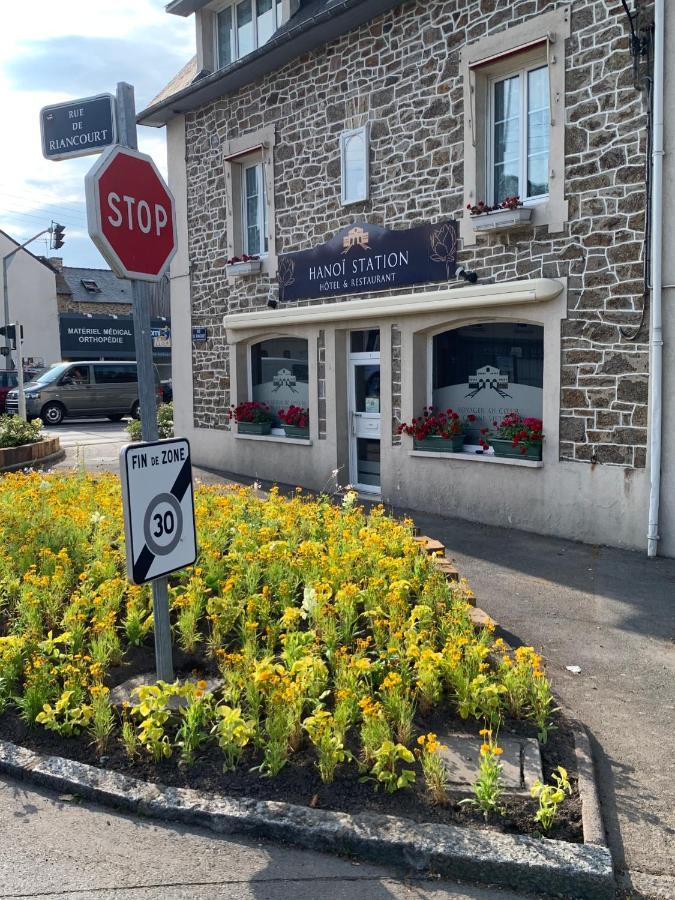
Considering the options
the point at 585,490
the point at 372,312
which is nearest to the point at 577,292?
the point at 585,490

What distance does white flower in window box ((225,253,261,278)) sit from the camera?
12945 millimetres

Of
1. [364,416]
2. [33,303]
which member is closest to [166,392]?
[33,303]

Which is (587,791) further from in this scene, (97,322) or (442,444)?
(97,322)

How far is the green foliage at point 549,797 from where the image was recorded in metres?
3.45

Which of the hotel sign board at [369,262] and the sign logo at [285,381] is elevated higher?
the hotel sign board at [369,262]

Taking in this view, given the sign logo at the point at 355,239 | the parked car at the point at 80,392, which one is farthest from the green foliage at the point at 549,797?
the parked car at the point at 80,392

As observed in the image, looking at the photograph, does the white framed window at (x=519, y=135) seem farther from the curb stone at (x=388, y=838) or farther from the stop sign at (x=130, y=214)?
the curb stone at (x=388, y=838)

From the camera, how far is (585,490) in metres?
8.80

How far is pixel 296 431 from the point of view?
12.7m

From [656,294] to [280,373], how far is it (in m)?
6.54

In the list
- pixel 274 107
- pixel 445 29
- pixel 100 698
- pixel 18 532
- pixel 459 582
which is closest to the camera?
pixel 100 698

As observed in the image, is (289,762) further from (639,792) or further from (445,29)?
(445,29)

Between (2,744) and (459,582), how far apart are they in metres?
3.22

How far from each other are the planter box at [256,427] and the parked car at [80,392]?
47.2 ft
